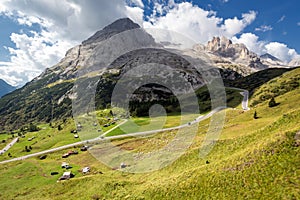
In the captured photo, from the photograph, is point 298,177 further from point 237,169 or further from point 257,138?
point 257,138

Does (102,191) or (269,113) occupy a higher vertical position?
(269,113)

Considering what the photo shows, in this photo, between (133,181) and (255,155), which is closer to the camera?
(255,155)

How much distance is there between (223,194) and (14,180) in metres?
72.6

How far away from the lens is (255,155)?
38.5m

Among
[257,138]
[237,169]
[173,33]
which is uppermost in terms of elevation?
[173,33]

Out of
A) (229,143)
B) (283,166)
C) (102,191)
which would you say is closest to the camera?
(283,166)

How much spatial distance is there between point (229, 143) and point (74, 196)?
36340 millimetres

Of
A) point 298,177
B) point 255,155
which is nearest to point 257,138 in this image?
point 255,155

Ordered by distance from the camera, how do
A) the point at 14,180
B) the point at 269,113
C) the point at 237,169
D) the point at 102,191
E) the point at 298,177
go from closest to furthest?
the point at 298,177 < the point at 237,169 < the point at 102,191 < the point at 14,180 < the point at 269,113

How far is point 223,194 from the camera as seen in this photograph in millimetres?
34031

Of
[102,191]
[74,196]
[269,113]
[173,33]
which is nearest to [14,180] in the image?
[74,196]

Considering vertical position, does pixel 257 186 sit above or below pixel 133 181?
above

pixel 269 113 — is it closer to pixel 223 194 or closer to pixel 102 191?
pixel 223 194

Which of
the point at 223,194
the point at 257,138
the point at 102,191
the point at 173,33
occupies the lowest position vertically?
the point at 102,191
